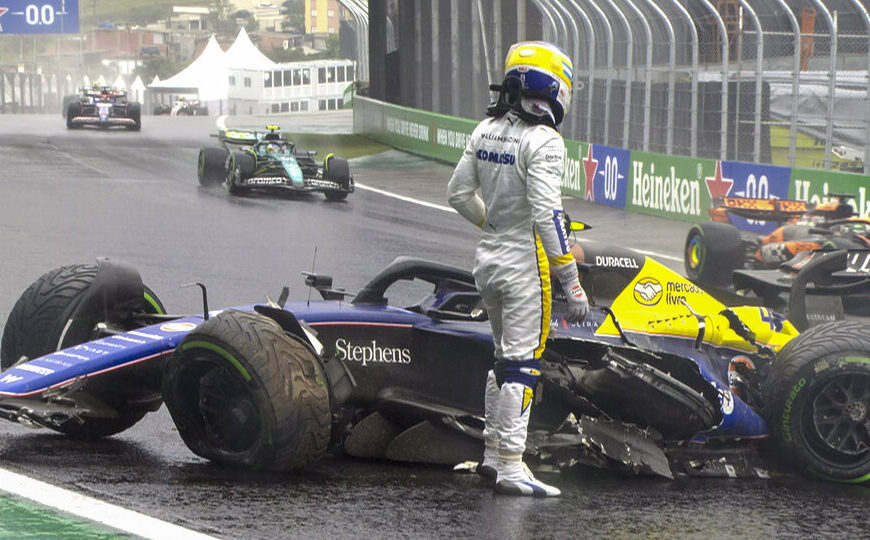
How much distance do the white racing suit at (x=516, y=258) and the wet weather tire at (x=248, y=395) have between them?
730 millimetres

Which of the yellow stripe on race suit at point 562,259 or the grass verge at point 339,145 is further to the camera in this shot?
the grass verge at point 339,145

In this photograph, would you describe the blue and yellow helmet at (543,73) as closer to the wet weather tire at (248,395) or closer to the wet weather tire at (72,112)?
the wet weather tire at (248,395)

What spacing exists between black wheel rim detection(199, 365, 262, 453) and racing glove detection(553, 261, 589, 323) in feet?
4.38

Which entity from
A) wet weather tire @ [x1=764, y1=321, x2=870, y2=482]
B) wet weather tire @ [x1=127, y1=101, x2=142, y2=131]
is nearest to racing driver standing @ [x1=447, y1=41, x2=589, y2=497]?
wet weather tire @ [x1=764, y1=321, x2=870, y2=482]

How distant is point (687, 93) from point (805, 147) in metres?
2.81

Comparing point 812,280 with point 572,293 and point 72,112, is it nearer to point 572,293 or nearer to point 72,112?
point 572,293

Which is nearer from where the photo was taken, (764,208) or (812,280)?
(812,280)

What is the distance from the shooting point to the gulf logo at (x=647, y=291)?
248 inches

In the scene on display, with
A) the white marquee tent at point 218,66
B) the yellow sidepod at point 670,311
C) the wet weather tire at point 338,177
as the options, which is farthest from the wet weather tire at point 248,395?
the white marquee tent at point 218,66

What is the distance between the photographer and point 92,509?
4.79 m

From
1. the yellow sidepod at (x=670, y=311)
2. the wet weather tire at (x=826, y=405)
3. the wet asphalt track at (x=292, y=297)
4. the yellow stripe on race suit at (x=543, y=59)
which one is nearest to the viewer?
the wet asphalt track at (x=292, y=297)

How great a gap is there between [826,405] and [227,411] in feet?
8.55

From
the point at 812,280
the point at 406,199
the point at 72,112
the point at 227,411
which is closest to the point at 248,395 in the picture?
the point at 227,411

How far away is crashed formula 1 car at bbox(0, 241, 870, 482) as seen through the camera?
5.57 m
